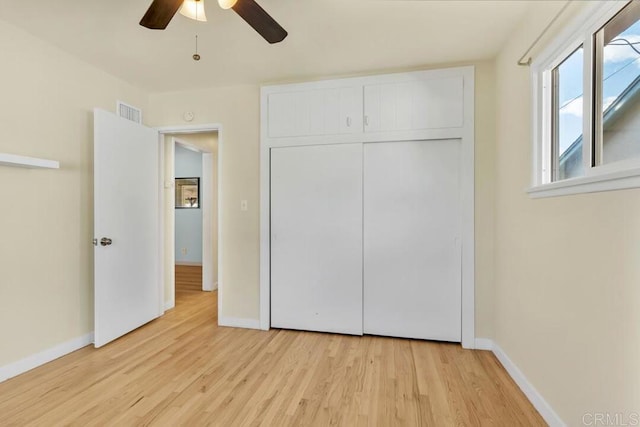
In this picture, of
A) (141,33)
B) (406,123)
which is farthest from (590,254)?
(141,33)

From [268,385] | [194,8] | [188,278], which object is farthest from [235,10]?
[188,278]

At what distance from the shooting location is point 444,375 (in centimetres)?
215

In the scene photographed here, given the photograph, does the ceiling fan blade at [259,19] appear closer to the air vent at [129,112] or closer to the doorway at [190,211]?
the doorway at [190,211]

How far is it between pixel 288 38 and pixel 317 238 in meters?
1.66

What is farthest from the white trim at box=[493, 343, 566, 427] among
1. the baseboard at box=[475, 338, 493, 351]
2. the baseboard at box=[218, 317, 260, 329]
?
the baseboard at box=[218, 317, 260, 329]

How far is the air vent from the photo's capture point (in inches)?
116

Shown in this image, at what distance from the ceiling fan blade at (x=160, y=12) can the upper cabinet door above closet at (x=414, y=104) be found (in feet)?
5.49

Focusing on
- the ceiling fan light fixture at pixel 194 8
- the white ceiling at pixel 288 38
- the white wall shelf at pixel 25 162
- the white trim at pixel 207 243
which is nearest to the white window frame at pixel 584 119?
the white ceiling at pixel 288 38

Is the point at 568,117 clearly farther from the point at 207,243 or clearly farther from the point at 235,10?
the point at 207,243

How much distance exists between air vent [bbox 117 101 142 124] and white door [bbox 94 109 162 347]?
0.53 feet

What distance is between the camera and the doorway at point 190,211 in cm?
358

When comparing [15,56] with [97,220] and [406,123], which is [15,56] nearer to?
[97,220]

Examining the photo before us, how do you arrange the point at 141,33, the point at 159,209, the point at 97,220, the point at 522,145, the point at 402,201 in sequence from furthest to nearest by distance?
the point at 159,209
the point at 402,201
the point at 97,220
the point at 141,33
the point at 522,145

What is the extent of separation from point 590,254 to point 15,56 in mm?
3612
